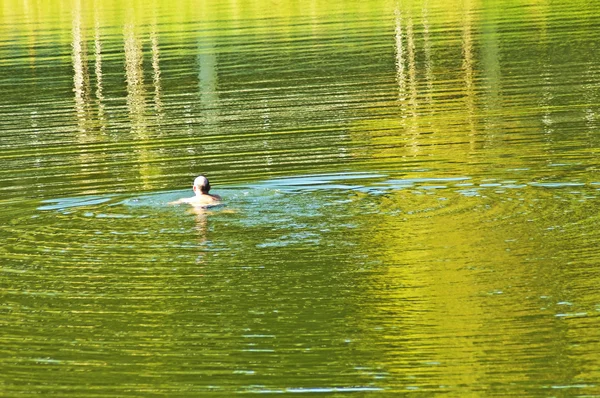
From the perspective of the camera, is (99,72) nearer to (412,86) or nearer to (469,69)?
(469,69)

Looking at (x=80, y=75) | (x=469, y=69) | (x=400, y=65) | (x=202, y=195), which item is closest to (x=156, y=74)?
(x=80, y=75)

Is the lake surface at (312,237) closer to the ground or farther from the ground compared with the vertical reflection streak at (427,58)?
closer to the ground

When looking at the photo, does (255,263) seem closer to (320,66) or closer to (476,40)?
(320,66)

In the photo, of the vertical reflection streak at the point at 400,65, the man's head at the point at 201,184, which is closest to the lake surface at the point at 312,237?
the vertical reflection streak at the point at 400,65

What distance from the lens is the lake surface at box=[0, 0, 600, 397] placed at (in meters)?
11.9

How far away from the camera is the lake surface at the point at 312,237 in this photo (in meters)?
11.9

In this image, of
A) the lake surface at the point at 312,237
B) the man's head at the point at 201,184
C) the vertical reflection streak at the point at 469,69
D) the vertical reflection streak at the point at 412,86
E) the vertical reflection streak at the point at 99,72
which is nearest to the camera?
the lake surface at the point at 312,237

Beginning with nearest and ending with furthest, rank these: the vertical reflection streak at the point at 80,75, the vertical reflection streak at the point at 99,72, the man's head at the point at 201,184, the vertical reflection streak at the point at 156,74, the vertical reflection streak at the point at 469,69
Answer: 1. the man's head at the point at 201,184
2. the vertical reflection streak at the point at 469,69
3. the vertical reflection streak at the point at 99,72
4. the vertical reflection streak at the point at 156,74
5. the vertical reflection streak at the point at 80,75

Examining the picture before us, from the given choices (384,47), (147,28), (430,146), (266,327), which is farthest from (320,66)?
(266,327)

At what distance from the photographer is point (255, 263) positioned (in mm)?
15047

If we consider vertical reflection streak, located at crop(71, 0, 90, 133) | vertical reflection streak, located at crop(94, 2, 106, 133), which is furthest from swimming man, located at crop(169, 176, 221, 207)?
vertical reflection streak, located at crop(71, 0, 90, 133)

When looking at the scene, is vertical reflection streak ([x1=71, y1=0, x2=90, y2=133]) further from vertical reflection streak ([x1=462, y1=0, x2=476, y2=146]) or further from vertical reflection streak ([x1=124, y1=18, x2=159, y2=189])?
vertical reflection streak ([x1=462, y1=0, x2=476, y2=146])

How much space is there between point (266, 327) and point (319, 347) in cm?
85

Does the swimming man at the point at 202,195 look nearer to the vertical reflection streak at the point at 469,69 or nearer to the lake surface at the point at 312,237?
the lake surface at the point at 312,237
